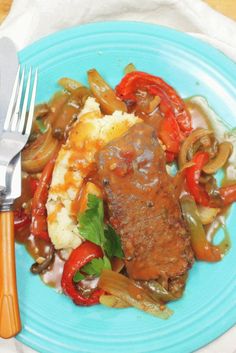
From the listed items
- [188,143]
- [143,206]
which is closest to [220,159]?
[188,143]

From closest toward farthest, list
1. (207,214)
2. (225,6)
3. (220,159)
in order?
(207,214)
(220,159)
(225,6)

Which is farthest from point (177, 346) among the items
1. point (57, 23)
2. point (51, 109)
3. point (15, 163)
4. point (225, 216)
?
point (57, 23)

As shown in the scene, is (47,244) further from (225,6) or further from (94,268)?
(225,6)

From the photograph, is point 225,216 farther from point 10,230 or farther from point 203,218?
point 10,230

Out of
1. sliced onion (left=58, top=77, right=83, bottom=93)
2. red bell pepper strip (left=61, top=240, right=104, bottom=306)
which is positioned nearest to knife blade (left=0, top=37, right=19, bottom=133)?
sliced onion (left=58, top=77, right=83, bottom=93)

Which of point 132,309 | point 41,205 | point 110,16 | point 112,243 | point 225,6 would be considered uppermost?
point 225,6

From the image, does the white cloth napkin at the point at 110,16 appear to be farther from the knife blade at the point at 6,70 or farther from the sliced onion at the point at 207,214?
the sliced onion at the point at 207,214

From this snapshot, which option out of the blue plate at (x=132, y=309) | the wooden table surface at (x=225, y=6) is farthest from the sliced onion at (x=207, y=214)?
the wooden table surface at (x=225, y=6)

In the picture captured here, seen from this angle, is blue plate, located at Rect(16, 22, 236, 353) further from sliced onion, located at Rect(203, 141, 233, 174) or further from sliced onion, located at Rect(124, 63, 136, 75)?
sliced onion, located at Rect(203, 141, 233, 174)
